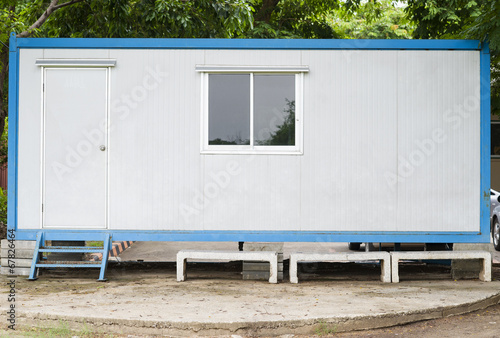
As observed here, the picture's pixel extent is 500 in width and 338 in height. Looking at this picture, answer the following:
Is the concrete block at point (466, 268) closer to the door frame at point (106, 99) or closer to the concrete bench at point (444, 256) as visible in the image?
the concrete bench at point (444, 256)

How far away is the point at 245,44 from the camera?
7.62 meters

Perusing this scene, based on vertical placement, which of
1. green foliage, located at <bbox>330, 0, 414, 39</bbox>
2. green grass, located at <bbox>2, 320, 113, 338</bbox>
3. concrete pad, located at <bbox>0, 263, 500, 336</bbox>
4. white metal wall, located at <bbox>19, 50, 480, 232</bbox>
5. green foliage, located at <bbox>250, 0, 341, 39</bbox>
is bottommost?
green grass, located at <bbox>2, 320, 113, 338</bbox>

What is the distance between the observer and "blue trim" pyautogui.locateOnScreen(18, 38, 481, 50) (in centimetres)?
763

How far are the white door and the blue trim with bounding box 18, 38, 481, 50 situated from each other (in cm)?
37

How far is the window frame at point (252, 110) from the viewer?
7594mm

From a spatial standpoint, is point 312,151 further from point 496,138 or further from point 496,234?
point 496,138

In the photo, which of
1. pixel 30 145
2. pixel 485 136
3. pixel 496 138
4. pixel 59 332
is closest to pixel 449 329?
pixel 485 136

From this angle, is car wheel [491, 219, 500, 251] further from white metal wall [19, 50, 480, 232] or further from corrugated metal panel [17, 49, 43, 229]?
corrugated metal panel [17, 49, 43, 229]

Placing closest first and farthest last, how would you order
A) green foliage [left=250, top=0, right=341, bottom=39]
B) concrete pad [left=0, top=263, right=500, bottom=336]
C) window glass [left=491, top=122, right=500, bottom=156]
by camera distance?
concrete pad [left=0, top=263, right=500, bottom=336], green foliage [left=250, top=0, right=341, bottom=39], window glass [left=491, top=122, right=500, bottom=156]

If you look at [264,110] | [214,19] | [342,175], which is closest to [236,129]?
[264,110]

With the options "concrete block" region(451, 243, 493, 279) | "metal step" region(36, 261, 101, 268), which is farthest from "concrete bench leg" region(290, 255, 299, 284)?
"metal step" region(36, 261, 101, 268)

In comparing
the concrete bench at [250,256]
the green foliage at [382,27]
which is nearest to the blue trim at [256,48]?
the concrete bench at [250,256]

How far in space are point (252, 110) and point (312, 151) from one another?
97 centimetres

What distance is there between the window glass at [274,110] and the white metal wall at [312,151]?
0.67ft
